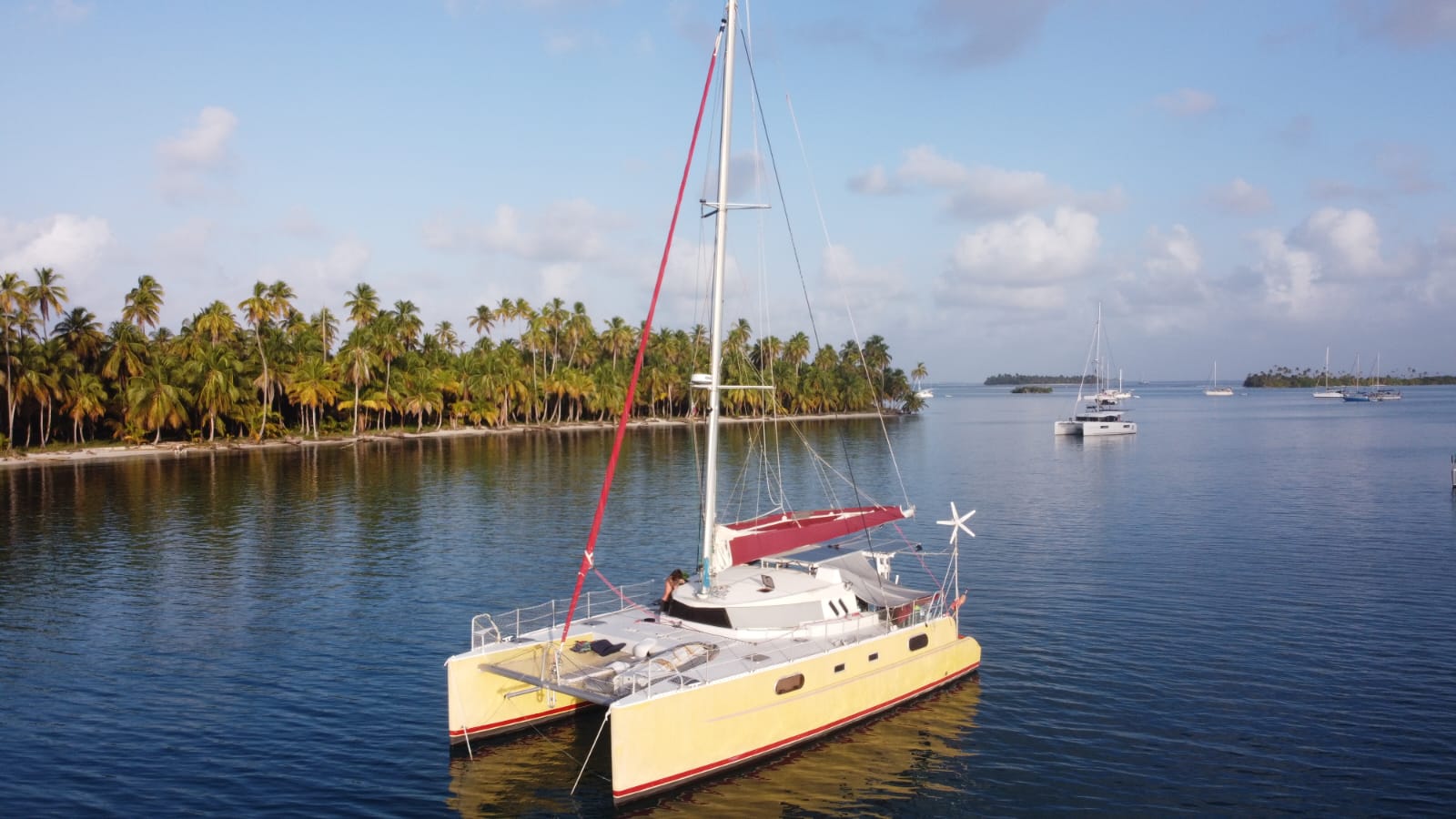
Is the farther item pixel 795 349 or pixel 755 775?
pixel 795 349

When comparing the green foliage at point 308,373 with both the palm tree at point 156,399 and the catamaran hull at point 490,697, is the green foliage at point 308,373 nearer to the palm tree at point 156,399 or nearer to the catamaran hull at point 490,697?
the palm tree at point 156,399

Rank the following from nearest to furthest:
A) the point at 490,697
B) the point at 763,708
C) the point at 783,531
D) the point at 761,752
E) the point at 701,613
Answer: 1. the point at 763,708
2. the point at 761,752
3. the point at 490,697
4. the point at 701,613
5. the point at 783,531

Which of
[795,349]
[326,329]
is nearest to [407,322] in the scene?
[326,329]

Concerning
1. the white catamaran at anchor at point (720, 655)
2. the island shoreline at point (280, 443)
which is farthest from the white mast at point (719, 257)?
the island shoreline at point (280, 443)

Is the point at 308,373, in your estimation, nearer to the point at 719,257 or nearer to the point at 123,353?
the point at 123,353

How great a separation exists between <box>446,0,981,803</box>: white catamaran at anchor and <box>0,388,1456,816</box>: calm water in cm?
77

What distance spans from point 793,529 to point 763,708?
661 cm

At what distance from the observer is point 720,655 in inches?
802

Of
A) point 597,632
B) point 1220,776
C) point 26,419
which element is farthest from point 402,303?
point 1220,776

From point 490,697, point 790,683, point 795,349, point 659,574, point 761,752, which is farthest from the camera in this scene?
point 795,349

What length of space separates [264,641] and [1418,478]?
73.3m

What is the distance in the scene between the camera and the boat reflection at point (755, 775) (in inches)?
699

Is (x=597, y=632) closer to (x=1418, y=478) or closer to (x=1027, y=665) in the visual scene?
(x=1027, y=665)

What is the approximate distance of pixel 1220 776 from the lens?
18.7 m
